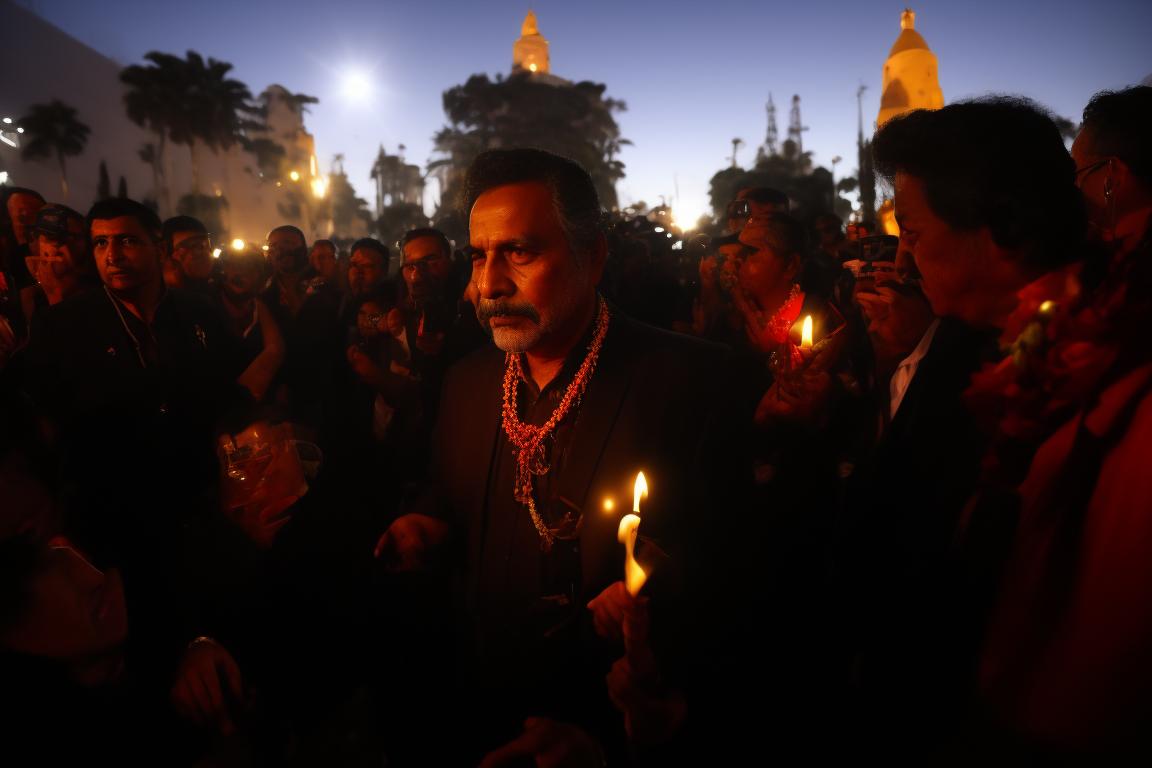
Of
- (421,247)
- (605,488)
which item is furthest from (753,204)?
(605,488)

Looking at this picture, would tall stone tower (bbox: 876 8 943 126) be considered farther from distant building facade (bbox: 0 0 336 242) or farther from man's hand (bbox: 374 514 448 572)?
man's hand (bbox: 374 514 448 572)

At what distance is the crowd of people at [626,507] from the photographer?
125cm

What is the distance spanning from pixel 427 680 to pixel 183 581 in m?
1.13

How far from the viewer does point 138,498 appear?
11.5 ft

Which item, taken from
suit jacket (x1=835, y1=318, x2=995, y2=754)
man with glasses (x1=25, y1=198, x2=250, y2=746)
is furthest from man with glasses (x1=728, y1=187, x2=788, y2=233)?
man with glasses (x1=25, y1=198, x2=250, y2=746)

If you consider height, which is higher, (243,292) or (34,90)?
(34,90)

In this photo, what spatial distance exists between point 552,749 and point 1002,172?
2.01 m

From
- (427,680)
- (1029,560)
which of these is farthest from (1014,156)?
(427,680)

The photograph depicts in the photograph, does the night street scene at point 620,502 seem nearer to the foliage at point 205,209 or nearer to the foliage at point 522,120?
the foliage at point 522,120

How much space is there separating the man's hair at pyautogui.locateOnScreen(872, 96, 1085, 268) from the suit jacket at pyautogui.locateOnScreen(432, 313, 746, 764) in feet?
3.15

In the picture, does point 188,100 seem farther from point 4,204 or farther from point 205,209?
point 4,204

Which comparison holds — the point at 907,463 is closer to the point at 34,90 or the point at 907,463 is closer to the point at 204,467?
the point at 204,467

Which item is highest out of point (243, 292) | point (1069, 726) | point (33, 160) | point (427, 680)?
point (33, 160)

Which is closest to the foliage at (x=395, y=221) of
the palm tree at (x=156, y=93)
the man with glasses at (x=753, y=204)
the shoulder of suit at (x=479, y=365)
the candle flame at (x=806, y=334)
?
the palm tree at (x=156, y=93)
